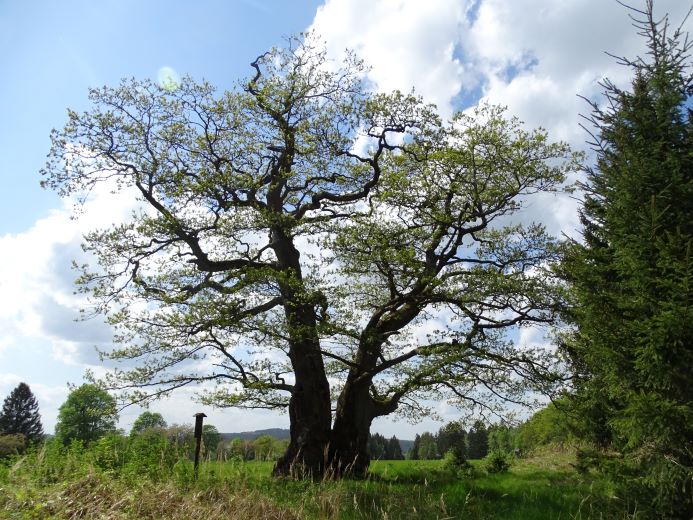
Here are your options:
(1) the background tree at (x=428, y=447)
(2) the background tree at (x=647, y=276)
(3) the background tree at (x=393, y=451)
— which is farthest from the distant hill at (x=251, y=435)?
(1) the background tree at (x=428, y=447)

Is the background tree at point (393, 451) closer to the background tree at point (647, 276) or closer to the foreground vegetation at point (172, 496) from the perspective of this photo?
the foreground vegetation at point (172, 496)

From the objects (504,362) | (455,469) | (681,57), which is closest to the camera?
(681,57)

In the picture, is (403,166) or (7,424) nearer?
(403,166)

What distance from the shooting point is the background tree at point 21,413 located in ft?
170

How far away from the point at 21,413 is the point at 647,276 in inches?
2511

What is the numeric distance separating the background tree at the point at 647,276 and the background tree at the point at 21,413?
60.3 meters

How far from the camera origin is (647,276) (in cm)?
659

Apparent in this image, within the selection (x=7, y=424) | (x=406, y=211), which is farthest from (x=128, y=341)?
(x=7, y=424)

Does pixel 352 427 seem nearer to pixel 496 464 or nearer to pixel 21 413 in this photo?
pixel 496 464

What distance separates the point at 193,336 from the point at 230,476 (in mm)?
6442

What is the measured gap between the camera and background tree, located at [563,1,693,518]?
609 centimetres

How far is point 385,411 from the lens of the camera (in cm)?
1452

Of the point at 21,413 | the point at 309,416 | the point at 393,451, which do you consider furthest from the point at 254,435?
the point at 21,413

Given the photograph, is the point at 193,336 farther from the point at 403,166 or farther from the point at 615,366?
the point at 615,366
